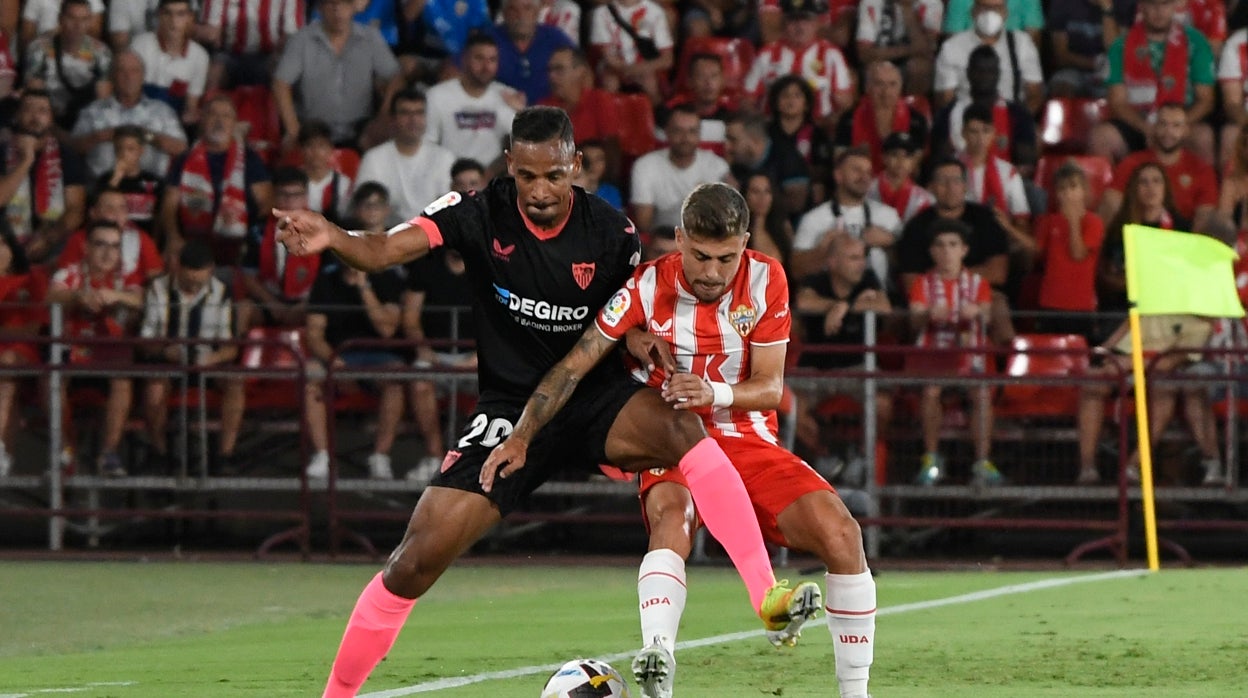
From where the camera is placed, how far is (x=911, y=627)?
34.4 ft

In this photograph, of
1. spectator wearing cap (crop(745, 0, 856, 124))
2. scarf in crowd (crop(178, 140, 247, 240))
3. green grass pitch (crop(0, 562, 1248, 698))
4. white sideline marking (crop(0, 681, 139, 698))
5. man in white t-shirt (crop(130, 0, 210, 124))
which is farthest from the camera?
man in white t-shirt (crop(130, 0, 210, 124))

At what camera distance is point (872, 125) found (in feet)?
51.9

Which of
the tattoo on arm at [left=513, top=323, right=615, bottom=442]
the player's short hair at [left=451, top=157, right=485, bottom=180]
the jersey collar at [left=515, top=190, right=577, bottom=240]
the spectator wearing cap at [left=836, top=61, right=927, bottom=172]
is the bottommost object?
the tattoo on arm at [left=513, top=323, right=615, bottom=442]

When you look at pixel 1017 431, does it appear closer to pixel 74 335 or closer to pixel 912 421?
pixel 912 421

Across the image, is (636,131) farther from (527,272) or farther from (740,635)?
(527,272)

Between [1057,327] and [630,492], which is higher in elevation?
[1057,327]

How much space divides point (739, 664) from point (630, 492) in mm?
5380

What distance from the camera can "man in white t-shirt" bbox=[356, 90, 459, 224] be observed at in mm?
15328

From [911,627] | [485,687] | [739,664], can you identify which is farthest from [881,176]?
[485,687]

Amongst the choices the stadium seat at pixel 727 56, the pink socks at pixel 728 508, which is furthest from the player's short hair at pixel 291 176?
the pink socks at pixel 728 508

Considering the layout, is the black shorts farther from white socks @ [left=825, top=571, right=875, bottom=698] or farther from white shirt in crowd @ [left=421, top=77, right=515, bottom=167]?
white shirt in crowd @ [left=421, top=77, right=515, bottom=167]

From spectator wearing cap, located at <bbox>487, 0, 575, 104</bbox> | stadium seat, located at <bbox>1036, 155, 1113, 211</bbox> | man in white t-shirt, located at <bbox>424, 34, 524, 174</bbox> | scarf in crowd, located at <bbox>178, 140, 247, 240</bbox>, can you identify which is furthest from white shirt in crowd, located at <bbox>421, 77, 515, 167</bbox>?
stadium seat, located at <bbox>1036, 155, 1113, 211</bbox>

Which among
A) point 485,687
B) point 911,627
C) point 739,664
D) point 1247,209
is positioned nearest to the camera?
point 485,687

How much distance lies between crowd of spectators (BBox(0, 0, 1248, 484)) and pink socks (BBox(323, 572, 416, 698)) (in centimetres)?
745
